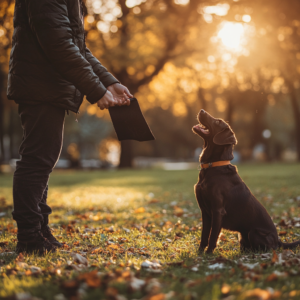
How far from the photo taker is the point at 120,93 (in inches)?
139

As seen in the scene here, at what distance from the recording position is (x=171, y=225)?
18.0 feet

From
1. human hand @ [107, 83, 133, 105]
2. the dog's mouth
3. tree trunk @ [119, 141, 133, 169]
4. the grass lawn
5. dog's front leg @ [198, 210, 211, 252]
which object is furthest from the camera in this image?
tree trunk @ [119, 141, 133, 169]

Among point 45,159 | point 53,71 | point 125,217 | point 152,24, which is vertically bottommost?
point 125,217

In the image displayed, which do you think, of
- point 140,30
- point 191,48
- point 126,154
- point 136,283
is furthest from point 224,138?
point 126,154

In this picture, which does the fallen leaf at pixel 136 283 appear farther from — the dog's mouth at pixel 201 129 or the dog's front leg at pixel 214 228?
the dog's mouth at pixel 201 129

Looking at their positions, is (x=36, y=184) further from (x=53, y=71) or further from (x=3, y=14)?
(x=3, y=14)

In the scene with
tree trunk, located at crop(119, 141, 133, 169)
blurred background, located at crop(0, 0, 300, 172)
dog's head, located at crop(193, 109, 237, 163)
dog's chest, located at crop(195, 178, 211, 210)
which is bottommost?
tree trunk, located at crop(119, 141, 133, 169)

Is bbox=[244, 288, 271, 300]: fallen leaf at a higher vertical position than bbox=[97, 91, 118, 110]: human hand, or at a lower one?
lower

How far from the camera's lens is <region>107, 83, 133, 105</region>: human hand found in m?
3.46

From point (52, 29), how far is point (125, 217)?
3.97m

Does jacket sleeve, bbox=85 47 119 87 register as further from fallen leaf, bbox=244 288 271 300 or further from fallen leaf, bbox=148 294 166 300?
fallen leaf, bbox=244 288 271 300

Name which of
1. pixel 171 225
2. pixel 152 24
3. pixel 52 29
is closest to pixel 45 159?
pixel 52 29

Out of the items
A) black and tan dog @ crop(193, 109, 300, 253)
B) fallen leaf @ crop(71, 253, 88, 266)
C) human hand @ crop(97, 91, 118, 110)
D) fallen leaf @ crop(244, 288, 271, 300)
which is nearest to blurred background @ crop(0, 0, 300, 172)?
black and tan dog @ crop(193, 109, 300, 253)

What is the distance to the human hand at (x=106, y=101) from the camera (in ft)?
10.9
